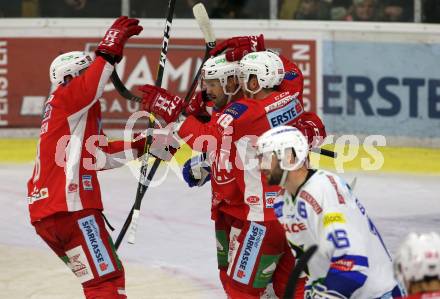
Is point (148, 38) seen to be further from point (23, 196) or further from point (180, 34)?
point (23, 196)

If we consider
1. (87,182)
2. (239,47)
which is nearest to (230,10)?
(239,47)

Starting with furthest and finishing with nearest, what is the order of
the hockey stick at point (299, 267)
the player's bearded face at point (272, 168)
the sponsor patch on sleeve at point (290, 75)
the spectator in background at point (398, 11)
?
the spectator in background at point (398, 11) < the sponsor patch on sleeve at point (290, 75) < the player's bearded face at point (272, 168) < the hockey stick at point (299, 267)

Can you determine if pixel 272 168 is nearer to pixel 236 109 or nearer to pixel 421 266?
pixel 421 266

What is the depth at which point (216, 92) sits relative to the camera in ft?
25.3

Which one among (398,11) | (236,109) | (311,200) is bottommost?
(398,11)

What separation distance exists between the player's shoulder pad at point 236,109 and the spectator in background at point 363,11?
283 inches

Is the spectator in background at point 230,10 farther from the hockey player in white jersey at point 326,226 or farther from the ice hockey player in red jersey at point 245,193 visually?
the hockey player in white jersey at point 326,226

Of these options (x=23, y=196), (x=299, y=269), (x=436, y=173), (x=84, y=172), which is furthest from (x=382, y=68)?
(x=299, y=269)

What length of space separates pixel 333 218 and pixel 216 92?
2308 millimetres

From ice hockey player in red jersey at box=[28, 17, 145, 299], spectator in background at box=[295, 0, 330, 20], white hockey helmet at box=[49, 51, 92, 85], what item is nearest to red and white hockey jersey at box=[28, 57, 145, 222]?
ice hockey player in red jersey at box=[28, 17, 145, 299]

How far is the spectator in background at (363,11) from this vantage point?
46.7ft

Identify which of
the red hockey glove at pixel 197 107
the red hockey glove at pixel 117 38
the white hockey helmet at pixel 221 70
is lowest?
the red hockey glove at pixel 197 107

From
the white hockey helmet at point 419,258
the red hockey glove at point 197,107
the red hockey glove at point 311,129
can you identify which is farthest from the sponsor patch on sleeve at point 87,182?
the white hockey helmet at point 419,258

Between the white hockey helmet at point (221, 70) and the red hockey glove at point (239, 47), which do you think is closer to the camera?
the white hockey helmet at point (221, 70)
